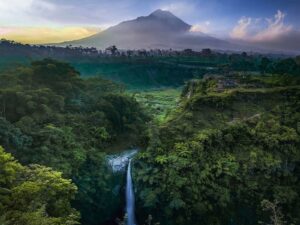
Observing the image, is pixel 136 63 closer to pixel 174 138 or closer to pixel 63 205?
pixel 174 138

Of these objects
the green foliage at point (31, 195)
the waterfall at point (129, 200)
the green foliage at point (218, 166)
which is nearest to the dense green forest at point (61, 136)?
the green foliage at point (31, 195)

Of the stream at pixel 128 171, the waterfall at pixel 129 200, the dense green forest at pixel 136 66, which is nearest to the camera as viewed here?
the waterfall at pixel 129 200

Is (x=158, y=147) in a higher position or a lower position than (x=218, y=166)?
higher

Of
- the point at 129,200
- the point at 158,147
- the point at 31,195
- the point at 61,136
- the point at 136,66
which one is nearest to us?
the point at 31,195

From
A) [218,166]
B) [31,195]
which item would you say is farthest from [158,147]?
[31,195]

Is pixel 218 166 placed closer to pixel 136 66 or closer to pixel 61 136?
pixel 61 136

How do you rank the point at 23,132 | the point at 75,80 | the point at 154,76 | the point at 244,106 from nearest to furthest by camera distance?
1. the point at 23,132
2. the point at 75,80
3. the point at 244,106
4. the point at 154,76

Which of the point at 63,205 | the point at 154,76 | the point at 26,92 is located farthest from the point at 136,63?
the point at 63,205

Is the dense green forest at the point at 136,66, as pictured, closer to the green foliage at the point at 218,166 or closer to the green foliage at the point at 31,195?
the green foliage at the point at 218,166
